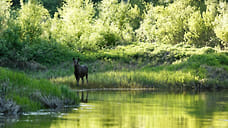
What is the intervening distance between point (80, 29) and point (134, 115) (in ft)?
101

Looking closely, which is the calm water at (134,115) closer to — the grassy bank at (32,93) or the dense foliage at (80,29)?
the grassy bank at (32,93)

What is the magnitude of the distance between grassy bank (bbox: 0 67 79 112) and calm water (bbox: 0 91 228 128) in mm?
699

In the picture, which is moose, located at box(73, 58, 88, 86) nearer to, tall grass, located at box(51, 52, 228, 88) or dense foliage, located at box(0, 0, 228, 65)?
tall grass, located at box(51, 52, 228, 88)

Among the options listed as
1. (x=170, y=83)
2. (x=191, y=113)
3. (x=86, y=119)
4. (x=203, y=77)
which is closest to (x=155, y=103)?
(x=191, y=113)

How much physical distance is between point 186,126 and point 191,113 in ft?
11.2

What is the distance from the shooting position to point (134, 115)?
15.4 meters

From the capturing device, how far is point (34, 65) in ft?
126

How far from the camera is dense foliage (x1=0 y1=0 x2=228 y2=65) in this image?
38.5 meters

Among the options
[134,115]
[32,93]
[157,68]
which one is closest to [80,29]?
[157,68]

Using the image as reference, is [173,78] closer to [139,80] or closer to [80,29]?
[139,80]

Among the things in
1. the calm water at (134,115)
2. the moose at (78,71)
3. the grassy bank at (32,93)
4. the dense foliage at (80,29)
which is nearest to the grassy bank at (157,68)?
the moose at (78,71)

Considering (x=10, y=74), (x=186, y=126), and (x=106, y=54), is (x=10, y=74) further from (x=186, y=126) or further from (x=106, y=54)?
(x=106, y=54)

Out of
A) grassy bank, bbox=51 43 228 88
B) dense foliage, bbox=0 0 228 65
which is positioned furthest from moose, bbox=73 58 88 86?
dense foliage, bbox=0 0 228 65

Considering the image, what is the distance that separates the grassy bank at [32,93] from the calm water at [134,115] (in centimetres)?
70
